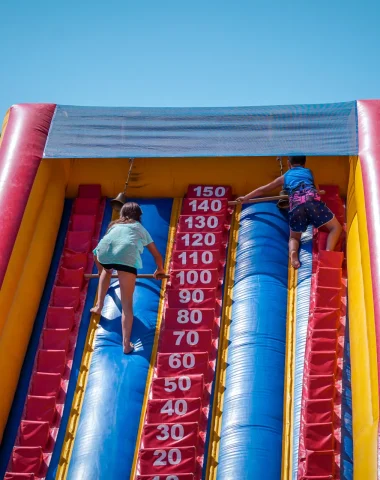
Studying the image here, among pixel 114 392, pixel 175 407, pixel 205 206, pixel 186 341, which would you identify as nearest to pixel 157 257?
pixel 186 341

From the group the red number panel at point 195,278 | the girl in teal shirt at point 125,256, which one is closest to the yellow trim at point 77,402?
the girl in teal shirt at point 125,256

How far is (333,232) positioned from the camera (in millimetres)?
5844

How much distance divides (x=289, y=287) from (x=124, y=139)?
1689mm

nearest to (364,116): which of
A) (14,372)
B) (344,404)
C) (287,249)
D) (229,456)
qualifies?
(287,249)

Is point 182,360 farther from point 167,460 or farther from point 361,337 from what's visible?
point 361,337

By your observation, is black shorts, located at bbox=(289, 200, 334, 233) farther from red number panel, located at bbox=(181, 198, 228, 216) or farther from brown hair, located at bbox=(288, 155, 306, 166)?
red number panel, located at bbox=(181, 198, 228, 216)

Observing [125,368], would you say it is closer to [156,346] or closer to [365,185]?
[156,346]

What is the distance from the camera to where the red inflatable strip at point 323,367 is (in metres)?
4.64

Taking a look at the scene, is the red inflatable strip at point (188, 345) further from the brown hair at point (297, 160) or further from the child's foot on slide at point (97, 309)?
the brown hair at point (297, 160)

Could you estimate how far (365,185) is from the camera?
17.8ft

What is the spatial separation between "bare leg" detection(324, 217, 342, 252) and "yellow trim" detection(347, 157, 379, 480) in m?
0.07

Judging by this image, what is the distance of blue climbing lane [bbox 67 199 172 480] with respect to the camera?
4773mm

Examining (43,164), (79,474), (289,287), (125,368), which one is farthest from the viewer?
(43,164)

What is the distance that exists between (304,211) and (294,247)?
27 cm
